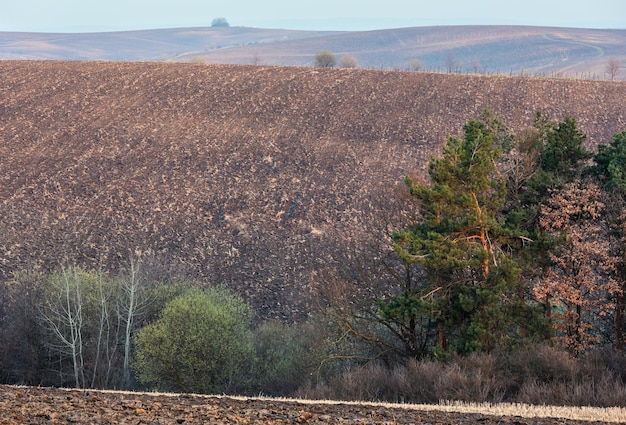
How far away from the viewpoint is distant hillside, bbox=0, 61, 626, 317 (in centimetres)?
4119

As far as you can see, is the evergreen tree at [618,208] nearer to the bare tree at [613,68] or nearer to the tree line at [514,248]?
the tree line at [514,248]

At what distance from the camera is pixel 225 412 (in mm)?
14500

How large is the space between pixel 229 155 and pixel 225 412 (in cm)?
3891

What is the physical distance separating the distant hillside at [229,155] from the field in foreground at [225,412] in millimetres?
16475

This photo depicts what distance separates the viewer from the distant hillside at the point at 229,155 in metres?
41.2

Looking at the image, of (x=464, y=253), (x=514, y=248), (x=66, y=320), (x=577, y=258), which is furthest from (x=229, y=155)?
(x=577, y=258)

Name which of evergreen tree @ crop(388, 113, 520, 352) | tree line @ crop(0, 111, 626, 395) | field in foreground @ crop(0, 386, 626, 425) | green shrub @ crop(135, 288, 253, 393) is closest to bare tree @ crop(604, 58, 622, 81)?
tree line @ crop(0, 111, 626, 395)

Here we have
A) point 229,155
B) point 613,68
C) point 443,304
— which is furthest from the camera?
point 613,68

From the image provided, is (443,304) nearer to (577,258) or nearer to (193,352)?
(577,258)

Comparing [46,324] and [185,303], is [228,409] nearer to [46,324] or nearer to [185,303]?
[185,303]

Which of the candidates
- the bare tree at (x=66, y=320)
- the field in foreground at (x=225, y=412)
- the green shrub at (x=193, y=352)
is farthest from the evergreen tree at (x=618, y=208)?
the bare tree at (x=66, y=320)

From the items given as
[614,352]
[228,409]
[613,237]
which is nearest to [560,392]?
[614,352]

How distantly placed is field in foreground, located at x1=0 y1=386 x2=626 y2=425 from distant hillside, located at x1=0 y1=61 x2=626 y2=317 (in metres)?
16.5

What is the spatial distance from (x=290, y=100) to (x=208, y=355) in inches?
1318
